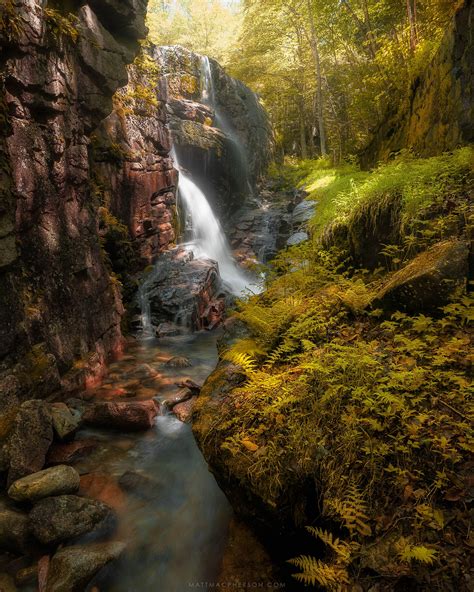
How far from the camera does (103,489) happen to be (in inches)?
187

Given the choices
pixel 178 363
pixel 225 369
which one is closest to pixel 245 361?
pixel 225 369

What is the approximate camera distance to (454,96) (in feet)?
18.0

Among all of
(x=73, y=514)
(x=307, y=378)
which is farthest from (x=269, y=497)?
(x=73, y=514)

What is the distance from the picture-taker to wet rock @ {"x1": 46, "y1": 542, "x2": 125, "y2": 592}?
3367 millimetres

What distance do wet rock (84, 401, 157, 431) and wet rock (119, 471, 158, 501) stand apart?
1010 millimetres

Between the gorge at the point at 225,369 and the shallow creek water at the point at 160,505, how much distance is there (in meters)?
0.03

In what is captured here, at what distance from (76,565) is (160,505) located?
1.22 meters

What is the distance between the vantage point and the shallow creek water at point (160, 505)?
3615 millimetres

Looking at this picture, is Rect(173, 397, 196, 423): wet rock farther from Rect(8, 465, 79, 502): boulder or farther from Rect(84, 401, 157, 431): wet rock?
Rect(8, 465, 79, 502): boulder

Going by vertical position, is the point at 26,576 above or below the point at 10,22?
below

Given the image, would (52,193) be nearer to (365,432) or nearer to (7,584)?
(7,584)

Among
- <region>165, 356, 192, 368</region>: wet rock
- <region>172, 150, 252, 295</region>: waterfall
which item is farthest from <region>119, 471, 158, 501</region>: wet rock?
<region>172, 150, 252, 295</region>: waterfall

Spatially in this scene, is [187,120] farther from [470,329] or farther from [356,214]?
[470,329]

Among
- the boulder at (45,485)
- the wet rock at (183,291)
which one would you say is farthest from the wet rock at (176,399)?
the wet rock at (183,291)
